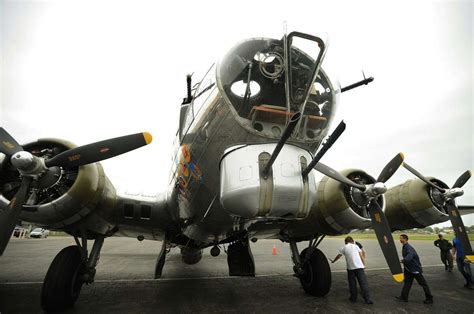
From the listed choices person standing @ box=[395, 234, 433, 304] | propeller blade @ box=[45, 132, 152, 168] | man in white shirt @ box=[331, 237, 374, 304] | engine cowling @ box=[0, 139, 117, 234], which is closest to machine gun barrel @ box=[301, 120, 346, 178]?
propeller blade @ box=[45, 132, 152, 168]

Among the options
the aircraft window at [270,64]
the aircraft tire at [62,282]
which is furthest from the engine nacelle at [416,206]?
the aircraft tire at [62,282]

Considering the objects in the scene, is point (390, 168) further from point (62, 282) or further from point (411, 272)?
point (62, 282)

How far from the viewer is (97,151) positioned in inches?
175

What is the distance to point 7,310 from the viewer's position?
15.9ft

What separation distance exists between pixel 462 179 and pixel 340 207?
4.09 metres

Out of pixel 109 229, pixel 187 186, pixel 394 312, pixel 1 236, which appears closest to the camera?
pixel 1 236

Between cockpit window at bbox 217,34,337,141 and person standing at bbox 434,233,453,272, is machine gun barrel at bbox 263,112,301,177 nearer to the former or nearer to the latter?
cockpit window at bbox 217,34,337,141

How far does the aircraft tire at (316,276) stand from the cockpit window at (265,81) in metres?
4.43

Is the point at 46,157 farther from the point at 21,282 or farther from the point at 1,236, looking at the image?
the point at 21,282

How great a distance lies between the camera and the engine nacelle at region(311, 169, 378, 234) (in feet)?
18.6

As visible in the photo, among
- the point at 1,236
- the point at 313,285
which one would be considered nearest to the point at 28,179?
the point at 1,236

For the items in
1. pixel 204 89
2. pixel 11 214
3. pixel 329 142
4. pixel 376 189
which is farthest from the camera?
pixel 376 189

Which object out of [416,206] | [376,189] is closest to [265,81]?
[376,189]

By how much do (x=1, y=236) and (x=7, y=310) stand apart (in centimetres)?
175
